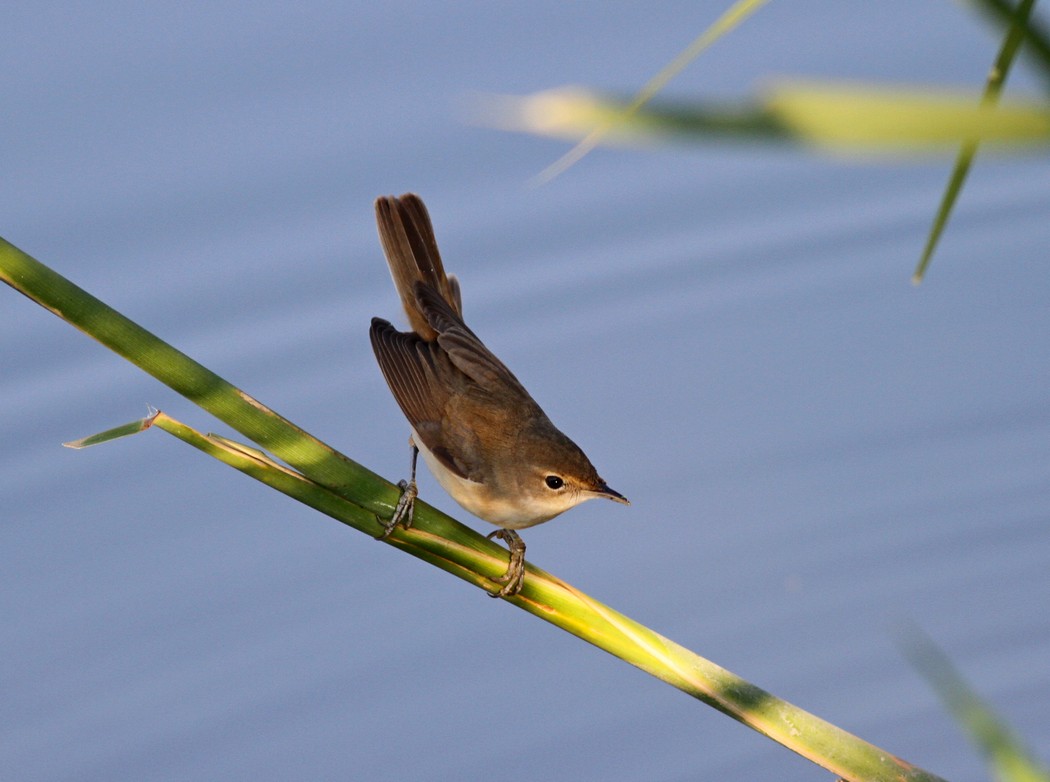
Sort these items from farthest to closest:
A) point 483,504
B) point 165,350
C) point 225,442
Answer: point 483,504
point 225,442
point 165,350

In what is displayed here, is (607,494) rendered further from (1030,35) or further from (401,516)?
(1030,35)

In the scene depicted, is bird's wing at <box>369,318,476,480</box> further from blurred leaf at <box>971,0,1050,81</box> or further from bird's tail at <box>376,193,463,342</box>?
blurred leaf at <box>971,0,1050,81</box>

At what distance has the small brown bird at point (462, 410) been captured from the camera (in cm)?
300

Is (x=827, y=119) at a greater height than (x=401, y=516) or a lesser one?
greater

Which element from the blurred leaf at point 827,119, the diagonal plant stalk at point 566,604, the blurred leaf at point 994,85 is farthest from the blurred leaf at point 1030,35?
the diagonal plant stalk at point 566,604

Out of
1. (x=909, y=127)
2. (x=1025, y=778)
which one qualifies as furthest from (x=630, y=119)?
(x=1025, y=778)

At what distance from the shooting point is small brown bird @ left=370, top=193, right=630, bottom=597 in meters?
3.00

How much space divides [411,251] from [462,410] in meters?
0.51

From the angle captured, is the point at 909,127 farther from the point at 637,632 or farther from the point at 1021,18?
the point at 637,632

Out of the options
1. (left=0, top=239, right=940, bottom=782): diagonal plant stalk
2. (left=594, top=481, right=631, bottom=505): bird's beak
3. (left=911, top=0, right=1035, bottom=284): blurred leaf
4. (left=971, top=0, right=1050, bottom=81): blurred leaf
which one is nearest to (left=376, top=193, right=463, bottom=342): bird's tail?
(left=594, top=481, right=631, bottom=505): bird's beak

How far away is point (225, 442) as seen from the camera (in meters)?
1.78

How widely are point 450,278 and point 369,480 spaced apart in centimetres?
185

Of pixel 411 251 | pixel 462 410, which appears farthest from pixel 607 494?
pixel 411 251

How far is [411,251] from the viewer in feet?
11.3
